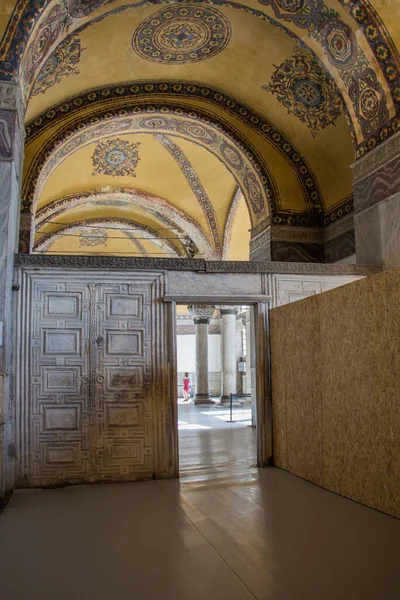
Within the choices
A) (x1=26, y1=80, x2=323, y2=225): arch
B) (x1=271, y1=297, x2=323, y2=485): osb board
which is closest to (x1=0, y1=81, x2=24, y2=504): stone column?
(x1=271, y1=297, x2=323, y2=485): osb board

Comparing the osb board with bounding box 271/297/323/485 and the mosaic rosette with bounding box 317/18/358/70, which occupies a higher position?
the mosaic rosette with bounding box 317/18/358/70

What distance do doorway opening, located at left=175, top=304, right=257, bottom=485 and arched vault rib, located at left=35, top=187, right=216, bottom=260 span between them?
116 inches

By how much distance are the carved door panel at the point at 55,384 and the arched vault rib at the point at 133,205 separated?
6860 mm

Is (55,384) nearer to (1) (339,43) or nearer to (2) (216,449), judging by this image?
(2) (216,449)

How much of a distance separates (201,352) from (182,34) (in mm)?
9663

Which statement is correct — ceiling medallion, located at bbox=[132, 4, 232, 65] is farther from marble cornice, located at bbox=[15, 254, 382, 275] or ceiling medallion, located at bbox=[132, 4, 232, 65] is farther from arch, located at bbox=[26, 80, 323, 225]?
marble cornice, located at bbox=[15, 254, 382, 275]

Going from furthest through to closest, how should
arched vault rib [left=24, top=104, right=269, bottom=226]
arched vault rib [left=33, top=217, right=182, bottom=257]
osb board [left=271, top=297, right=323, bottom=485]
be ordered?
1. arched vault rib [left=33, top=217, right=182, bottom=257]
2. arched vault rib [left=24, top=104, right=269, bottom=226]
3. osb board [left=271, top=297, right=323, bottom=485]

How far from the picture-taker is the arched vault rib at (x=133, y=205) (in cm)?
1205

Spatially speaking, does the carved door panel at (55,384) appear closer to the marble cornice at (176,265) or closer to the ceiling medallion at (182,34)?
the marble cornice at (176,265)

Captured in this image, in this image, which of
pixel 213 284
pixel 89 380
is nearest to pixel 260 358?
pixel 213 284

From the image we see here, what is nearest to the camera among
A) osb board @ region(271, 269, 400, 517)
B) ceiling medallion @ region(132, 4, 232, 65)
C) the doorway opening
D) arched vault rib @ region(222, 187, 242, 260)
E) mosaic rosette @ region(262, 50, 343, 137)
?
osb board @ region(271, 269, 400, 517)

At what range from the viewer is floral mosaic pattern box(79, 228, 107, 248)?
1563cm

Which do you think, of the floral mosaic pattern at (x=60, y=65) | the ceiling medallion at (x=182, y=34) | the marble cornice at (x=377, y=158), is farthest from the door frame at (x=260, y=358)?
the ceiling medallion at (x=182, y=34)

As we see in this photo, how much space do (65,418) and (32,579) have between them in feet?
8.05
